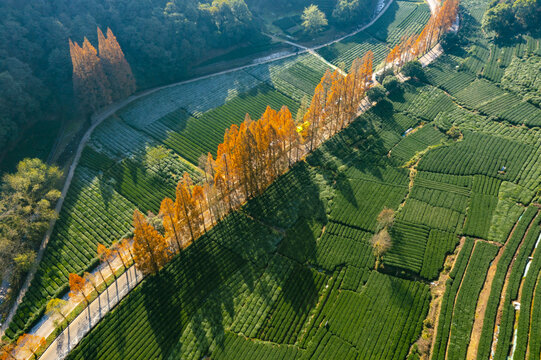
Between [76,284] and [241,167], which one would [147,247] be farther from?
[241,167]

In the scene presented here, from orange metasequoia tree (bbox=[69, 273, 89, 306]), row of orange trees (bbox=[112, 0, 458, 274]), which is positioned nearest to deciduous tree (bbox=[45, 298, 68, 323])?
orange metasequoia tree (bbox=[69, 273, 89, 306])

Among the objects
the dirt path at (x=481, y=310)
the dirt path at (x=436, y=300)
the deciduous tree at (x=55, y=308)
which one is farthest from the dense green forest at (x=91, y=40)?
the dirt path at (x=481, y=310)

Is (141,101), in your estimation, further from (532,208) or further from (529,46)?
(529,46)

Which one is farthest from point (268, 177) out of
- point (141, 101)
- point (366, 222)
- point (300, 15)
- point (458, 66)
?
point (300, 15)

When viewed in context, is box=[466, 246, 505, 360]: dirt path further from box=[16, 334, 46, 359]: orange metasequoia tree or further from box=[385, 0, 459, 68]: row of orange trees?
box=[385, 0, 459, 68]: row of orange trees

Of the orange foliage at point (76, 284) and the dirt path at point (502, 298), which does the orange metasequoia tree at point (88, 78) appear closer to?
the orange foliage at point (76, 284)

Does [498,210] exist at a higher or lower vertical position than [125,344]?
higher

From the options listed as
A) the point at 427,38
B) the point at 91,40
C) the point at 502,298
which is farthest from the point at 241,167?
the point at 427,38

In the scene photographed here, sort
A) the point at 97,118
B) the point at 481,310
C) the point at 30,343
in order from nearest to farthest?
the point at 30,343, the point at 481,310, the point at 97,118
